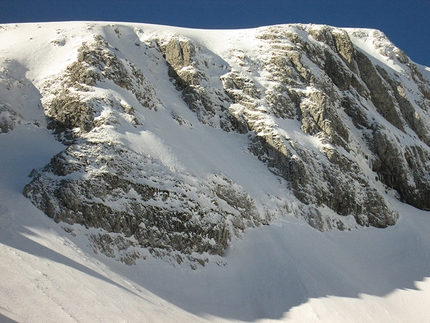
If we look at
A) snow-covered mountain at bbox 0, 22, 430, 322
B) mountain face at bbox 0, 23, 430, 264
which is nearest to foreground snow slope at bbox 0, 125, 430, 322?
snow-covered mountain at bbox 0, 22, 430, 322

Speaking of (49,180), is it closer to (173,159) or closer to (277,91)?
(173,159)

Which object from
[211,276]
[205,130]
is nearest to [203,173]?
[211,276]

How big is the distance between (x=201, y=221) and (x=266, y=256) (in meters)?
4.50

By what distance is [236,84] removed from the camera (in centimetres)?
3684

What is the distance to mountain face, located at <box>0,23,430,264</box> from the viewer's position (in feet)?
71.6

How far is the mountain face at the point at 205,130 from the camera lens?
71.6 feet

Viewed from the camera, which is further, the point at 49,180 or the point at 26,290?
the point at 49,180

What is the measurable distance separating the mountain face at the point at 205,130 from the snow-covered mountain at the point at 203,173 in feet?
0.40

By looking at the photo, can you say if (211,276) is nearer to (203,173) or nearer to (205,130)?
(203,173)

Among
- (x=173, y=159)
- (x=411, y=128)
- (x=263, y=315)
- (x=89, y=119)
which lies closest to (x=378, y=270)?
(x=263, y=315)

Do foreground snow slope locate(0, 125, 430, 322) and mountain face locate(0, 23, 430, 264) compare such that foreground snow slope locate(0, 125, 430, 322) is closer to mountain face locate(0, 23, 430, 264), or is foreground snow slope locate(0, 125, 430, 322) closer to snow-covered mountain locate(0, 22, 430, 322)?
snow-covered mountain locate(0, 22, 430, 322)

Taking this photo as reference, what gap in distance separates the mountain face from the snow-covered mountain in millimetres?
121

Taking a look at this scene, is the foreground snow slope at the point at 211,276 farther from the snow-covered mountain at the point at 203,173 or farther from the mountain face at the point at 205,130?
the mountain face at the point at 205,130

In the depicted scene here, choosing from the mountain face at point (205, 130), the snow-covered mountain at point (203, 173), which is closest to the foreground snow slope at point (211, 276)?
the snow-covered mountain at point (203, 173)
